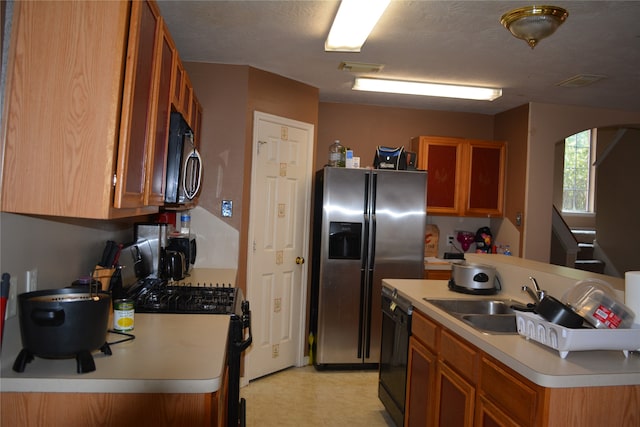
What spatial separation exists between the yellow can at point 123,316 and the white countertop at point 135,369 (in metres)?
0.05

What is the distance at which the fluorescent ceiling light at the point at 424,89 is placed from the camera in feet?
13.4

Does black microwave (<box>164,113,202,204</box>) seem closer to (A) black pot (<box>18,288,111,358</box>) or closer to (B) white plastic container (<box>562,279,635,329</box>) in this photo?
(A) black pot (<box>18,288,111,358</box>)

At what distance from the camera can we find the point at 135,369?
5.05 feet

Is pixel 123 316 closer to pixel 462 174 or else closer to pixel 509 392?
pixel 509 392

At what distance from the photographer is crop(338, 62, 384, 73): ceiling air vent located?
3682 mm

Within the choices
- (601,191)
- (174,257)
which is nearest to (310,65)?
(174,257)

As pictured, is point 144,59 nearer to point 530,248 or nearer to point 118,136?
point 118,136

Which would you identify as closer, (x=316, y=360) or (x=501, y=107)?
(x=316, y=360)

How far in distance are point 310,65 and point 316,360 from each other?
255 centimetres

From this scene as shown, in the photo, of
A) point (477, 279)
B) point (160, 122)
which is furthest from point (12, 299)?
point (477, 279)

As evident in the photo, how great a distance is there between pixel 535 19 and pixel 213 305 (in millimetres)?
2199

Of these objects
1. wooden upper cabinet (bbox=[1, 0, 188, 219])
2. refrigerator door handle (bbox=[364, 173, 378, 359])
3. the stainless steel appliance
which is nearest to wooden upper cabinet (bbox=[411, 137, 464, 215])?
refrigerator door handle (bbox=[364, 173, 378, 359])

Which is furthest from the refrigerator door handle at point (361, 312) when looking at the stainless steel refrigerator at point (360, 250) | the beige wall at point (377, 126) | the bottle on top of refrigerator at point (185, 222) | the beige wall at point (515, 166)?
the beige wall at point (515, 166)

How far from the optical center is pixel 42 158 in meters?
1.44
